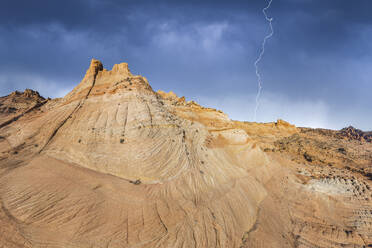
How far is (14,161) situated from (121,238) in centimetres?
674

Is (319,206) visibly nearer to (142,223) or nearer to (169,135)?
(169,135)

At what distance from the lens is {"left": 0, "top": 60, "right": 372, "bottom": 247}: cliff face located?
5.96m

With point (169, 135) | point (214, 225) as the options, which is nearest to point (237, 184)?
point (214, 225)

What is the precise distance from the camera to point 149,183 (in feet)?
27.2

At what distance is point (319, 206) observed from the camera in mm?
12398

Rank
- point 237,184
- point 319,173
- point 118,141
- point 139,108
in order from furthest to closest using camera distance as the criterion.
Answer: point 319,173 → point 139,108 → point 237,184 → point 118,141

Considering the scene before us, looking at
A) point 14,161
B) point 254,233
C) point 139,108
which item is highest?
point 139,108

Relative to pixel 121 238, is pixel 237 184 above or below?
above

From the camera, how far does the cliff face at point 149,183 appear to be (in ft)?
19.6

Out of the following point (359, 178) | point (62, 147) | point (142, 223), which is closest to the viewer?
point (142, 223)

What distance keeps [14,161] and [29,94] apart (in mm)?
35196

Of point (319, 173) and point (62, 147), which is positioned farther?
point (319, 173)

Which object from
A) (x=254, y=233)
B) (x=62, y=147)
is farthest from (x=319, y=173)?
(x=62, y=147)

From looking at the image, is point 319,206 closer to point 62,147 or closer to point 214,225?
point 214,225
